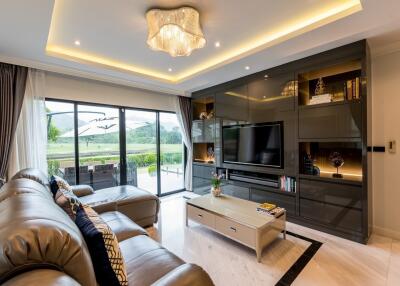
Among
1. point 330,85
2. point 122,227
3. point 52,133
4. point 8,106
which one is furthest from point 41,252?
point 330,85

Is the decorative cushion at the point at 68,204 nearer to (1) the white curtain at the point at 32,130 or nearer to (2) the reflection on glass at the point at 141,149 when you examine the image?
(1) the white curtain at the point at 32,130

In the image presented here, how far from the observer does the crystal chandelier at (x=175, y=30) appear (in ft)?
6.65

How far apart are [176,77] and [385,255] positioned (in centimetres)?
415

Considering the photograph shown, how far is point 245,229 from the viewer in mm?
2273

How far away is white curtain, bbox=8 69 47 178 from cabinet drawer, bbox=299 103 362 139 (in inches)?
156

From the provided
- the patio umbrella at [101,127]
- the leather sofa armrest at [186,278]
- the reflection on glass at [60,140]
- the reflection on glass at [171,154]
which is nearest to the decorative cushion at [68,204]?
the leather sofa armrest at [186,278]

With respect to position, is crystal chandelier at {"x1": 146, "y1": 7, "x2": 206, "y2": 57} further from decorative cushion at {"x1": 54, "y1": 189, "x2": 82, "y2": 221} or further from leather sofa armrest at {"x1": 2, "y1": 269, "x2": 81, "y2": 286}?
leather sofa armrest at {"x1": 2, "y1": 269, "x2": 81, "y2": 286}

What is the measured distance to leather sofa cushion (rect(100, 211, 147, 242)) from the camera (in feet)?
5.96

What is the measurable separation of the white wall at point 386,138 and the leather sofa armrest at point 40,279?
3572mm

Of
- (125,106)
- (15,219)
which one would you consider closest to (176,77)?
(125,106)

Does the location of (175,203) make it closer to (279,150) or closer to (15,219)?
(279,150)

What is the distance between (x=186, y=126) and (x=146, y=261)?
3.82 m

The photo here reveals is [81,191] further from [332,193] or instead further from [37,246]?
[332,193]

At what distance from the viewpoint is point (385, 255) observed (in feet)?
7.47
